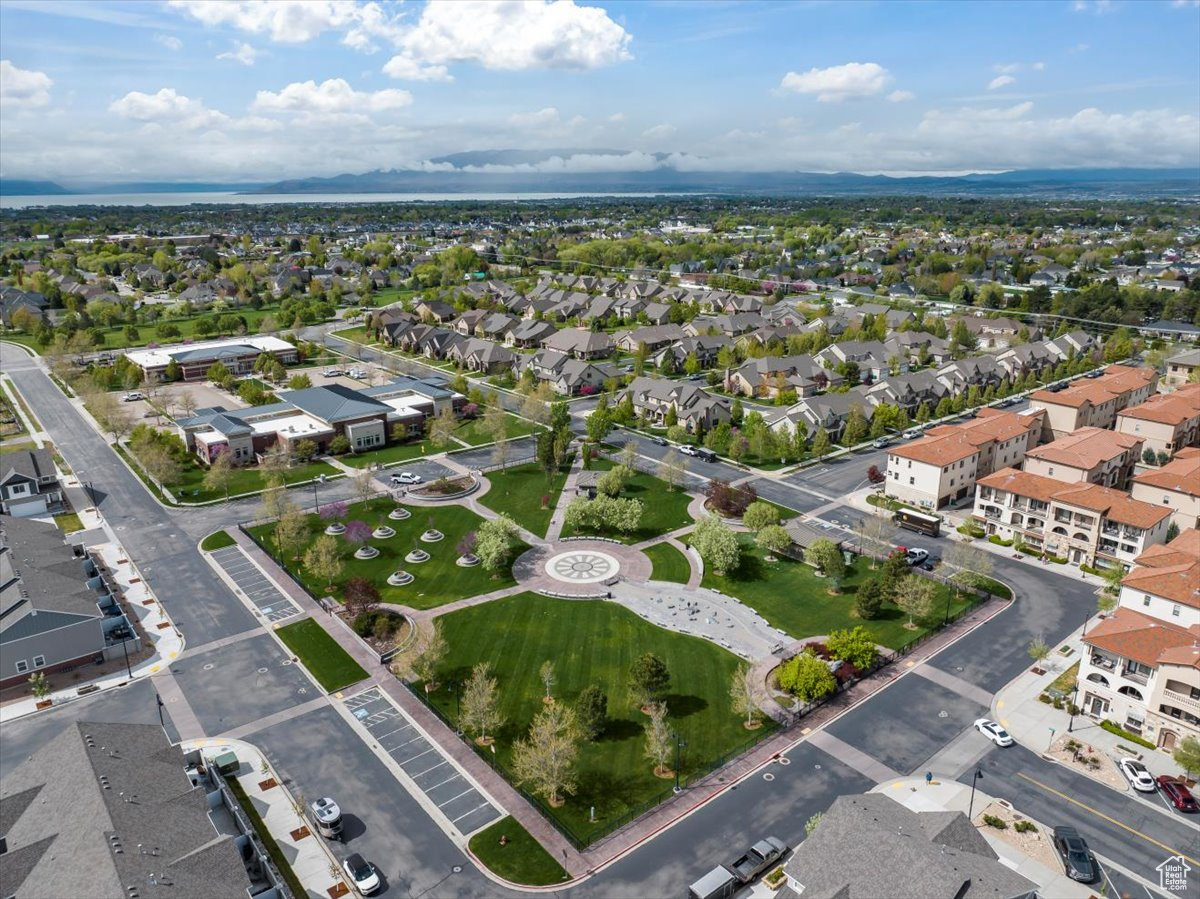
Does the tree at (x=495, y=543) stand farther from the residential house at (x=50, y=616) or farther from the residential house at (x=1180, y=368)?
the residential house at (x=1180, y=368)

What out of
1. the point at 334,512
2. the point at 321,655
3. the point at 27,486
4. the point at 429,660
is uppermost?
the point at 27,486

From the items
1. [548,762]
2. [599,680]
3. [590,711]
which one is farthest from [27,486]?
[548,762]

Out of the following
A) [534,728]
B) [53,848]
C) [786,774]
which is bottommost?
[786,774]

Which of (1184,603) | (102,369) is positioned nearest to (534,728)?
(1184,603)

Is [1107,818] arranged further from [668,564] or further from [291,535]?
[291,535]

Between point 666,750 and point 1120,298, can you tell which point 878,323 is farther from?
point 666,750

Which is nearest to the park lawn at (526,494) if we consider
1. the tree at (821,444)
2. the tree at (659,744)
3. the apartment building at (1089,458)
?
the tree at (821,444)
